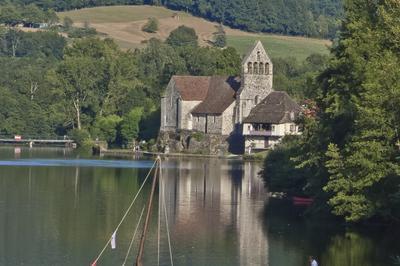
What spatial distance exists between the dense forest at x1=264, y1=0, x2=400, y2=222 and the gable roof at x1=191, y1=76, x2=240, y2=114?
51365 mm

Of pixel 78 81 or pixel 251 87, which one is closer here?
pixel 251 87

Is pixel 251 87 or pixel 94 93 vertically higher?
pixel 251 87

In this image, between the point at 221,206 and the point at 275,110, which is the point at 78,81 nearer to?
the point at 275,110

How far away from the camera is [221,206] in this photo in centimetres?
6519

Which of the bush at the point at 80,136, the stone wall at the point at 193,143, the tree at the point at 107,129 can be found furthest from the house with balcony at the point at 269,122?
the bush at the point at 80,136

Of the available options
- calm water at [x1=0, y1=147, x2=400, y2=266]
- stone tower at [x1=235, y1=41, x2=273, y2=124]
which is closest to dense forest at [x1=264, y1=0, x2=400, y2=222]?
calm water at [x1=0, y1=147, x2=400, y2=266]

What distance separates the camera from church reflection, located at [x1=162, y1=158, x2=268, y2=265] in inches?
2020

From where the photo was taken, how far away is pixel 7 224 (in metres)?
56.2

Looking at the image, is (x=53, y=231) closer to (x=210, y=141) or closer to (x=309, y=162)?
(x=309, y=162)

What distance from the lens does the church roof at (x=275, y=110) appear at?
360 ft

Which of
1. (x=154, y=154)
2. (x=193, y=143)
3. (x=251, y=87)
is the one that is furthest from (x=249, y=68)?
(x=154, y=154)

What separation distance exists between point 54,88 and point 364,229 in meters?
84.5

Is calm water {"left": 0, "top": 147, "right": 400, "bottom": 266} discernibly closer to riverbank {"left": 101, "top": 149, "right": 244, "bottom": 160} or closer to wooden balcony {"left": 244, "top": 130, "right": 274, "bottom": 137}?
riverbank {"left": 101, "top": 149, "right": 244, "bottom": 160}

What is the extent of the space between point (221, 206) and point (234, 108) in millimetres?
49836
